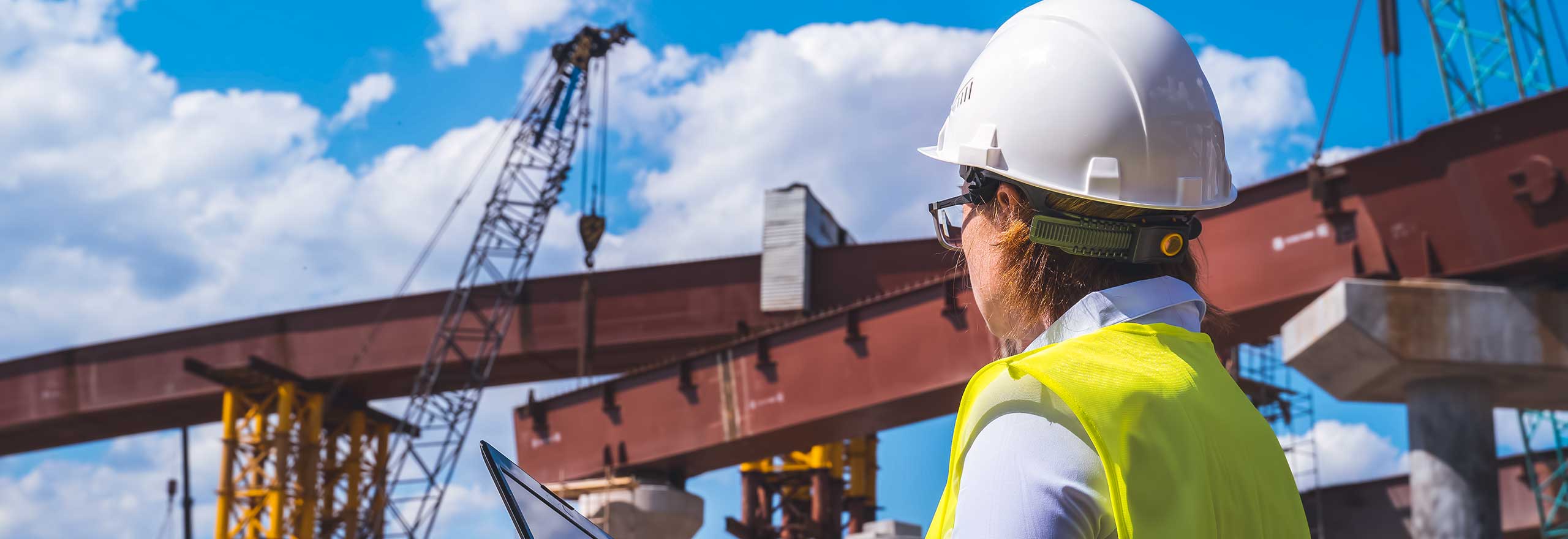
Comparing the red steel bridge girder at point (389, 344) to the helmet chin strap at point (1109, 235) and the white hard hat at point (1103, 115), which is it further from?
the helmet chin strap at point (1109, 235)

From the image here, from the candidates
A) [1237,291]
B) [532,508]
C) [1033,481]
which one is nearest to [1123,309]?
[1033,481]

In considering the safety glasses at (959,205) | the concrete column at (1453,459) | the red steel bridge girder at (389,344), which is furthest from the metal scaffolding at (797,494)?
the safety glasses at (959,205)

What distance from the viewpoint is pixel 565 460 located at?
2362 centimetres

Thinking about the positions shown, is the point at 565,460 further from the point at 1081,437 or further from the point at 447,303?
the point at 1081,437

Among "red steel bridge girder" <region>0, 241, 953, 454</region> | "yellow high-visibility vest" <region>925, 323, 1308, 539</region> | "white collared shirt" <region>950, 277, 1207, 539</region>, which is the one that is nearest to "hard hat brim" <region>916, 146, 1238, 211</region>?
"yellow high-visibility vest" <region>925, 323, 1308, 539</region>

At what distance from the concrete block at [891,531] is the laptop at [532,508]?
20.8 meters

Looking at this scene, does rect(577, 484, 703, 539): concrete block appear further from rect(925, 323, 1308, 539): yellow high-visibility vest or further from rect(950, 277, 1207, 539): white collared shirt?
rect(950, 277, 1207, 539): white collared shirt

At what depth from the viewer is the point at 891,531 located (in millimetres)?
22203

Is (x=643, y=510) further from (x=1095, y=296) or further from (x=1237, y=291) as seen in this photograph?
(x=1095, y=296)

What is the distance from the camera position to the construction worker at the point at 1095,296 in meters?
1.49

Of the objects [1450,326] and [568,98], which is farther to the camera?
[568,98]

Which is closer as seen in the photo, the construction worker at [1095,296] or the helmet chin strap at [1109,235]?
the construction worker at [1095,296]

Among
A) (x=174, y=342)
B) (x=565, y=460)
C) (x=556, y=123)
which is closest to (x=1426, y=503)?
(x=565, y=460)

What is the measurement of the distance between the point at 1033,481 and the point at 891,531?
2127 cm
